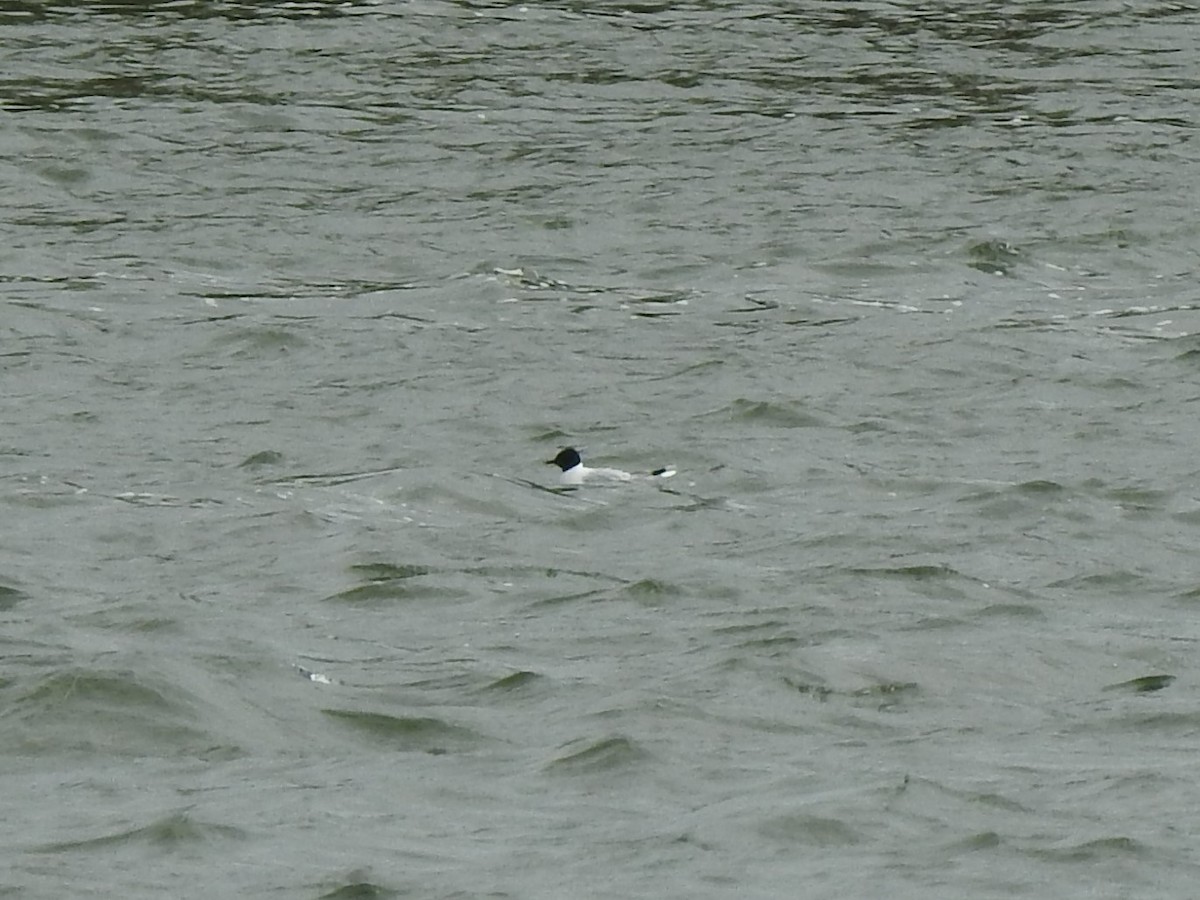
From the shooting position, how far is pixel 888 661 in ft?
28.8

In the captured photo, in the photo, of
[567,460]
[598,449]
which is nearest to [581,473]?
[567,460]

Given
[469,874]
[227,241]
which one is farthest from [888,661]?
[227,241]

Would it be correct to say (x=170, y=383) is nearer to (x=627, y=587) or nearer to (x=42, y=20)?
(x=627, y=587)

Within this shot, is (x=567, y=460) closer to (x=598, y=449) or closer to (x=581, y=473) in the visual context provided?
(x=581, y=473)

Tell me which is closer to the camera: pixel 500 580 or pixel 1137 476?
pixel 500 580

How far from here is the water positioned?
24.3 ft

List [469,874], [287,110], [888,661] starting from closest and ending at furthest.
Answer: [469,874]
[888,661]
[287,110]

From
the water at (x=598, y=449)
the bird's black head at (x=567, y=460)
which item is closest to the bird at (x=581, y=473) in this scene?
the bird's black head at (x=567, y=460)

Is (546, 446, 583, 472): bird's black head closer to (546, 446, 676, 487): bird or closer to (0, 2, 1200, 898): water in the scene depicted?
(546, 446, 676, 487): bird

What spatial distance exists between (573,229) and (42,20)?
652 centimetres

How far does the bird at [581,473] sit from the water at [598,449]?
0.11 metres

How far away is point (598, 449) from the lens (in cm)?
1163

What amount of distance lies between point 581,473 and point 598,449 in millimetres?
537

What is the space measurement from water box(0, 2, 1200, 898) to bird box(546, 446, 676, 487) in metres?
0.11
